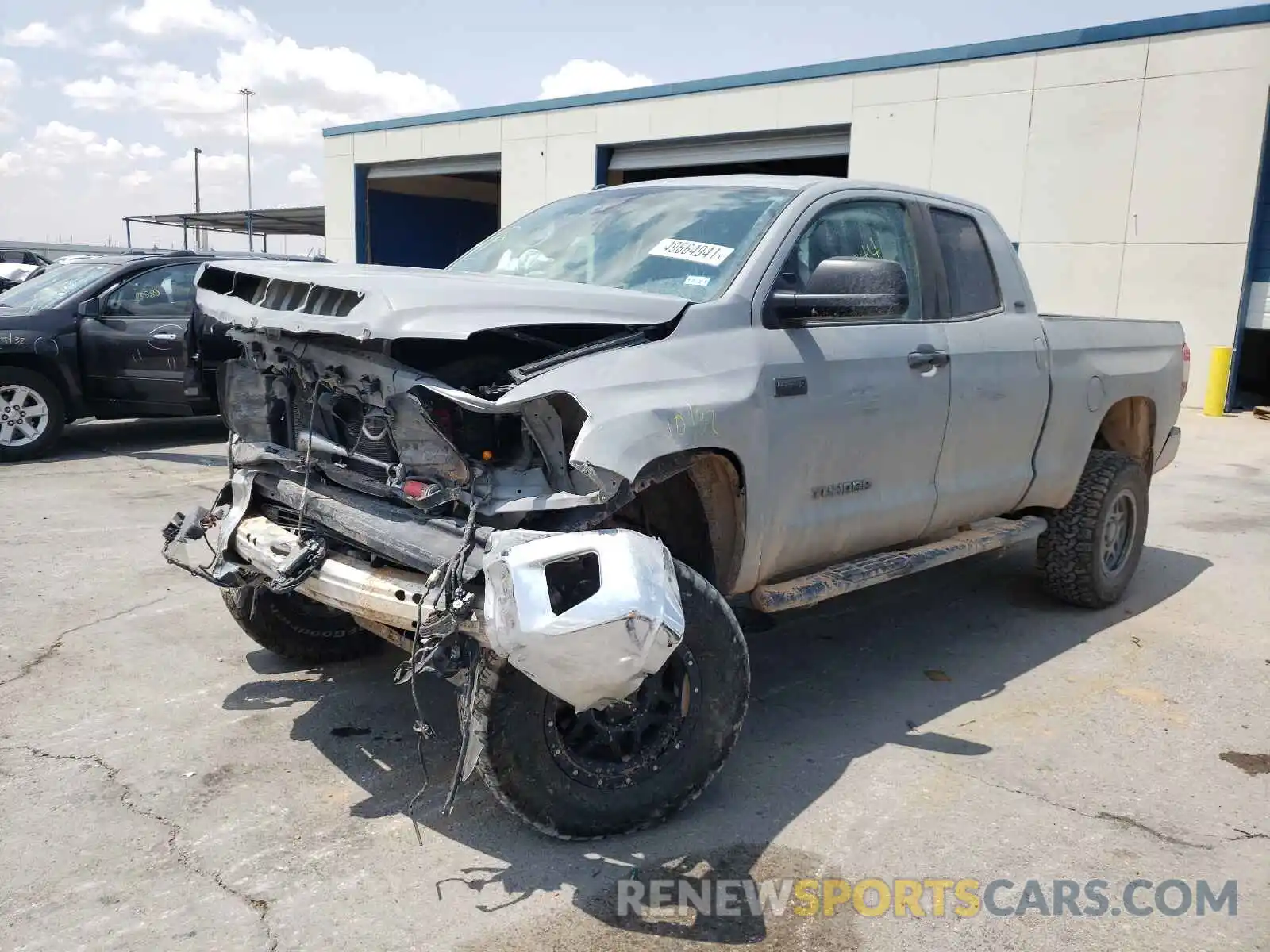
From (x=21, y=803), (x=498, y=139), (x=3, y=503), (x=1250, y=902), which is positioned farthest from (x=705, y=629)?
(x=498, y=139)

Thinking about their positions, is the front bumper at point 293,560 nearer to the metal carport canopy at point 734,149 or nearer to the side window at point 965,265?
the side window at point 965,265

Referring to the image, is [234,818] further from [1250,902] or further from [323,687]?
[1250,902]

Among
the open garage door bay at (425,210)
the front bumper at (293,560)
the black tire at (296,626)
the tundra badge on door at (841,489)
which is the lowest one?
the black tire at (296,626)

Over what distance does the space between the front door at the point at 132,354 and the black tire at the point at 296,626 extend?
536 centimetres

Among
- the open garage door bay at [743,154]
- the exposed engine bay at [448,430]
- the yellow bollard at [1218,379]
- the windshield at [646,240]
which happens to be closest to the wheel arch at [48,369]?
the windshield at [646,240]

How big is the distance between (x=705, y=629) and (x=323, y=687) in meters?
1.92

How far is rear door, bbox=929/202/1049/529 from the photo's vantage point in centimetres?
445

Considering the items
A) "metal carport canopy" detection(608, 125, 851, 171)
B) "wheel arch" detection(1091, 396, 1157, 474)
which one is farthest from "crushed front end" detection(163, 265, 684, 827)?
"metal carport canopy" detection(608, 125, 851, 171)

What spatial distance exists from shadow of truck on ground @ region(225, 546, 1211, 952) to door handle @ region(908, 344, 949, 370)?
4.52 feet

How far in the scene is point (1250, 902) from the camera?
115 inches

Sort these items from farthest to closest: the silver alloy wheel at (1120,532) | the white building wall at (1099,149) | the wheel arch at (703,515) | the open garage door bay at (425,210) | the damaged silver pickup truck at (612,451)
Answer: the open garage door bay at (425,210), the white building wall at (1099,149), the silver alloy wheel at (1120,532), the wheel arch at (703,515), the damaged silver pickup truck at (612,451)

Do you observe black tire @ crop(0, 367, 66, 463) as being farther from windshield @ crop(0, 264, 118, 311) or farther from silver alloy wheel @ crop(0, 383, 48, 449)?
windshield @ crop(0, 264, 118, 311)

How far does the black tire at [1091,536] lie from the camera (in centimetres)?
546

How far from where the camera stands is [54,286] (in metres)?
9.38
